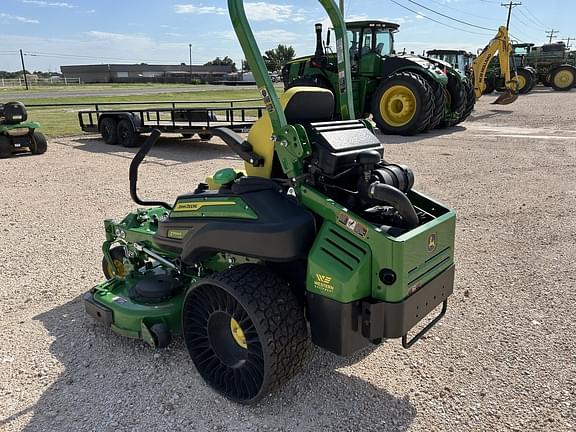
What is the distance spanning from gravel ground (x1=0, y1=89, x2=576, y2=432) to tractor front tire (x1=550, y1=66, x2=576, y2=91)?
91.6ft

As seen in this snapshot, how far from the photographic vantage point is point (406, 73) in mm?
12641

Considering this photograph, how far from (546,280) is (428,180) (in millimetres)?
3960

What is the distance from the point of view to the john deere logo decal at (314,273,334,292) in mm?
2373

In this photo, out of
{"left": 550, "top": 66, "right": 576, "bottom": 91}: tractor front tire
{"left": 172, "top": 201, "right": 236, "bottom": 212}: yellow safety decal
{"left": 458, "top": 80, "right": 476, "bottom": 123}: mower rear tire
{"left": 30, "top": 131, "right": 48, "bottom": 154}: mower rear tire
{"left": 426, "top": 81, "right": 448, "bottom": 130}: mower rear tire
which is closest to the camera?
{"left": 172, "top": 201, "right": 236, "bottom": 212}: yellow safety decal

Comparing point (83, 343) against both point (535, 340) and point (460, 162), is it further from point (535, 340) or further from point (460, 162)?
point (460, 162)

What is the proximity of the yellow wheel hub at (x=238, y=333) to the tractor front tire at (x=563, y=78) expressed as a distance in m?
33.3

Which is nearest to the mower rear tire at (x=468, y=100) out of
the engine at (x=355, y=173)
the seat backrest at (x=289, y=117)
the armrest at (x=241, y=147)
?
the seat backrest at (x=289, y=117)

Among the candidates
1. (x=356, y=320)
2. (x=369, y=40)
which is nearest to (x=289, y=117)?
(x=356, y=320)

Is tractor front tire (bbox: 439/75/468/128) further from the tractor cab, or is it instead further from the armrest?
the armrest

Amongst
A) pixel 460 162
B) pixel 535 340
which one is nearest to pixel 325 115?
pixel 535 340

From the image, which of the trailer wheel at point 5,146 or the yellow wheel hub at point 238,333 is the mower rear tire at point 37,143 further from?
the yellow wheel hub at point 238,333

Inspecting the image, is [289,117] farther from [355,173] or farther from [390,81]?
[390,81]

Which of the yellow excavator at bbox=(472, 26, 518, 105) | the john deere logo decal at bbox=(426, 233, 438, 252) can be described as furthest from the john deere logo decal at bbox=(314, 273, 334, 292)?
the yellow excavator at bbox=(472, 26, 518, 105)

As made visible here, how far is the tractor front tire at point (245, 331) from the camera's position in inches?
96.9
